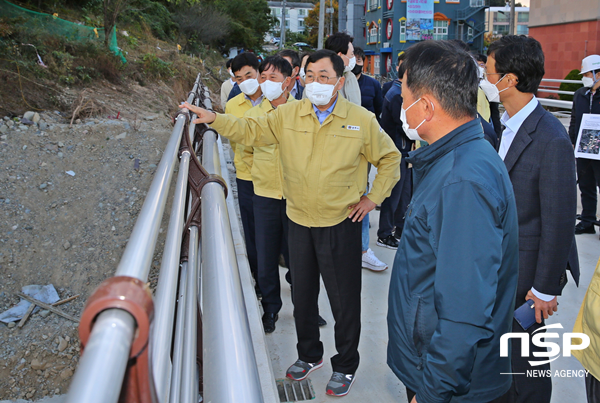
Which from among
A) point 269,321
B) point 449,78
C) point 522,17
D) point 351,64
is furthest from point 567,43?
point 522,17

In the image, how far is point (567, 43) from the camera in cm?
1878

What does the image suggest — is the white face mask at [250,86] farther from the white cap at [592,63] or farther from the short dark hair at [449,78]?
the white cap at [592,63]

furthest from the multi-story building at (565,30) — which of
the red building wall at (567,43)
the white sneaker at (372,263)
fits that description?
the white sneaker at (372,263)

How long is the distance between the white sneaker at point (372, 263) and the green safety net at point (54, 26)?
10947 mm

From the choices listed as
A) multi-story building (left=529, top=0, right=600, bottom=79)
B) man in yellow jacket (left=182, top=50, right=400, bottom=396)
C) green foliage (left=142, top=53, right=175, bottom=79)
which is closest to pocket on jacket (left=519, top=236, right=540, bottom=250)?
man in yellow jacket (left=182, top=50, right=400, bottom=396)

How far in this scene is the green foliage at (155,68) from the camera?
14.4m

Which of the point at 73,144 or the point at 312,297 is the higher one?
the point at 73,144

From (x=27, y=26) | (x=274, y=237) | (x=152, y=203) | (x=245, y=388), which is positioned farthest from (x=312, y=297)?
(x=27, y=26)

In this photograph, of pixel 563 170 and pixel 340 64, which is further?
pixel 340 64

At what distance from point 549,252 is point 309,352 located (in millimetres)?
1471

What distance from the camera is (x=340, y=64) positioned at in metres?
2.86

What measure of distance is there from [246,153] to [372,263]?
1.59 metres

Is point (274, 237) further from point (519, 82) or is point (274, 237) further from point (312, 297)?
point (519, 82)

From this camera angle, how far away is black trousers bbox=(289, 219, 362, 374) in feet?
8.85
